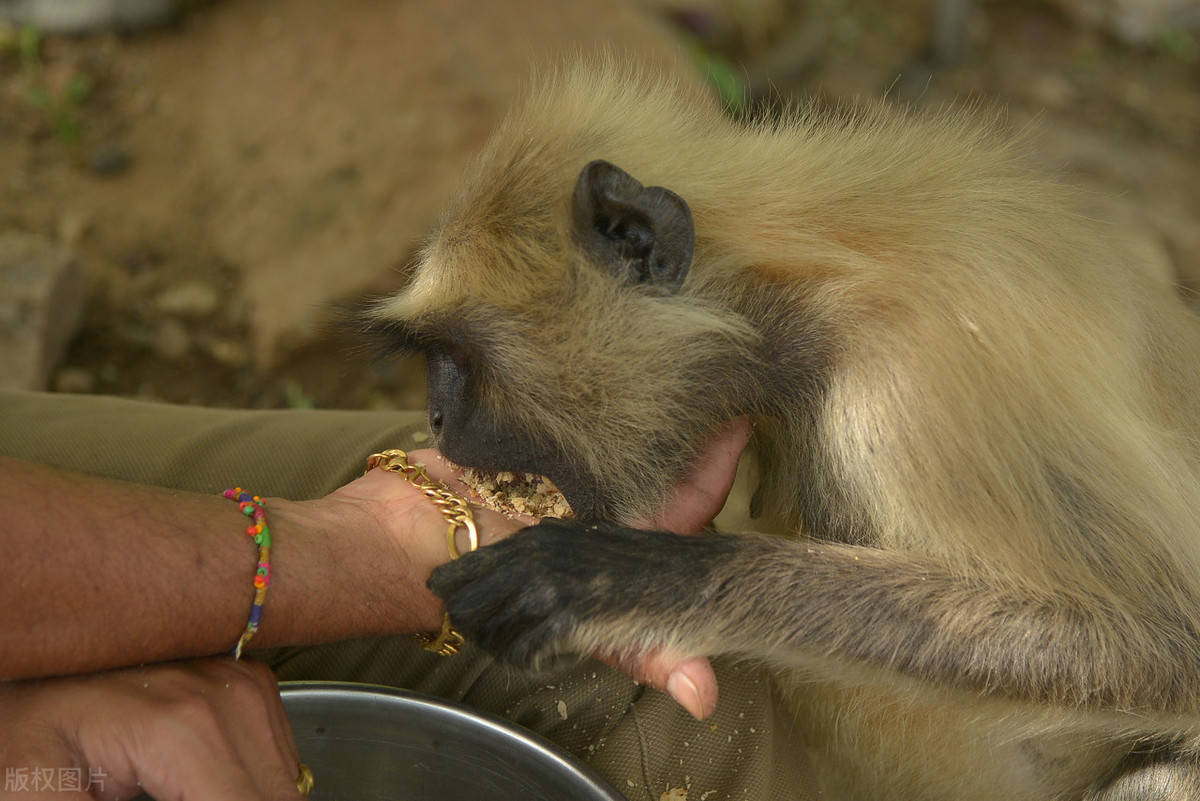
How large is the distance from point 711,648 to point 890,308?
22.6 inches

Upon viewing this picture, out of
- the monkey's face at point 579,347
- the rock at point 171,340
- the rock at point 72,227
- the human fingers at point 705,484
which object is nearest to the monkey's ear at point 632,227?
the monkey's face at point 579,347

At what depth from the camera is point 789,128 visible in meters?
2.10

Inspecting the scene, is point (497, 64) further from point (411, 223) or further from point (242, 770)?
point (242, 770)

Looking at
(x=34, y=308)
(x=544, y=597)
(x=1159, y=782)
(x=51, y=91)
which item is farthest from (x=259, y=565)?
(x=51, y=91)

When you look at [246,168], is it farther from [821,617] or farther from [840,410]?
[821,617]

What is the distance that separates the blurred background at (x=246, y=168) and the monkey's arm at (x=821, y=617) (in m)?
2.26

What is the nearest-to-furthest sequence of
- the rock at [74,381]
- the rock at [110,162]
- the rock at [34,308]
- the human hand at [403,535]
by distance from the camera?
1. the human hand at [403,535]
2. the rock at [34,308]
3. the rock at [74,381]
4. the rock at [110,162]

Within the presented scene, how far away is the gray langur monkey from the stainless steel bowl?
0.27 meters

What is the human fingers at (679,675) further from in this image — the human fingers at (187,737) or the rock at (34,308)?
the rock at (34,308)

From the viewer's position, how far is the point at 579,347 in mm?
1839

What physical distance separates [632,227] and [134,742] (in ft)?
3.25

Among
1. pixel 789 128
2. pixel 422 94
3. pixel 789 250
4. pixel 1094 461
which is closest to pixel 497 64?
pixel 422 94

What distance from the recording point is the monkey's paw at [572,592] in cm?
169

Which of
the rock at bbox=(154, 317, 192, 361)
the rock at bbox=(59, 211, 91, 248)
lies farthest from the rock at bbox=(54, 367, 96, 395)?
the rock at bbox=(59, 211, 91, 248)
